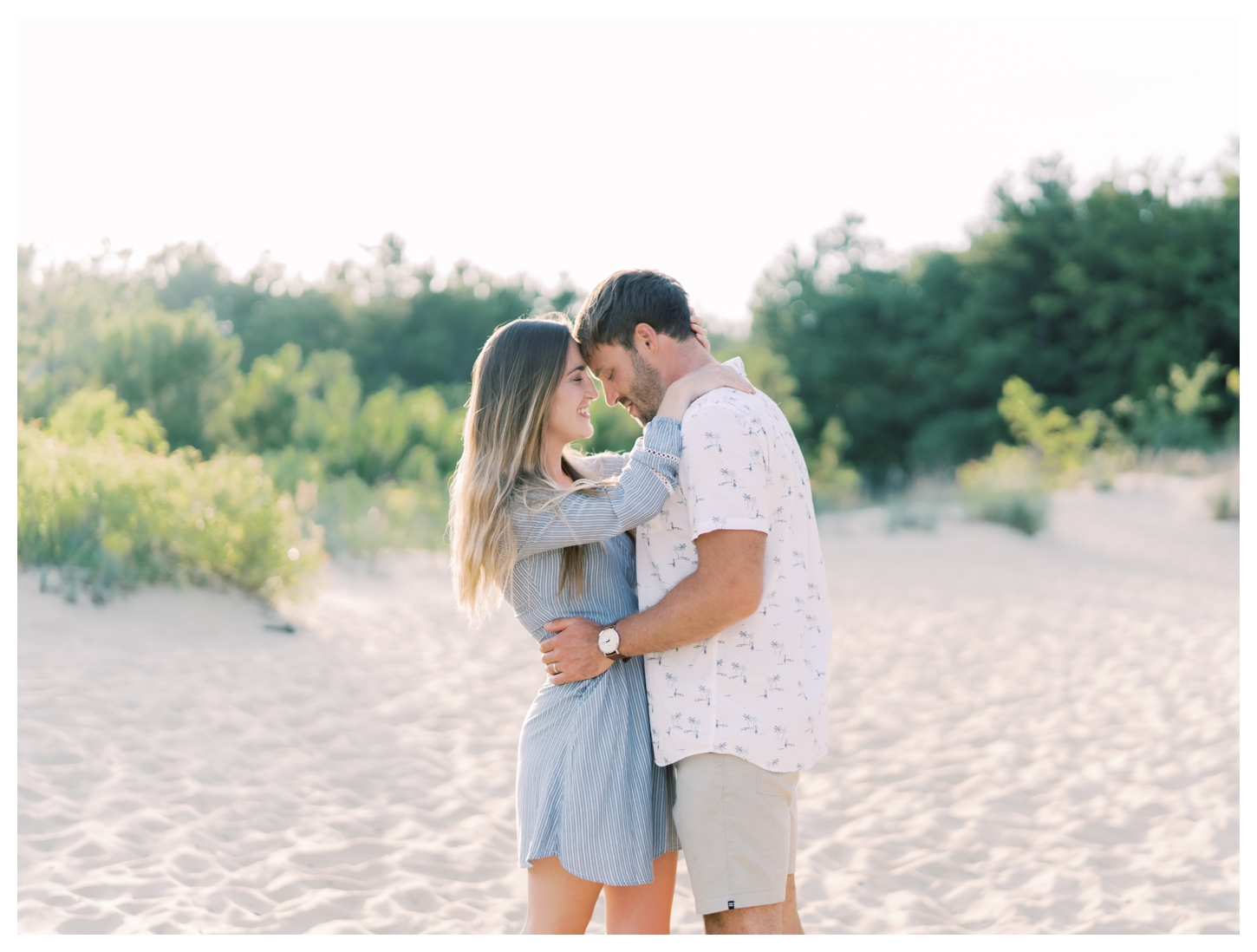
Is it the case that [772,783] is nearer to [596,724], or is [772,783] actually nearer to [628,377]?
[596,724]

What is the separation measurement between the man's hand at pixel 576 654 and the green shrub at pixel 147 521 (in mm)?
5861

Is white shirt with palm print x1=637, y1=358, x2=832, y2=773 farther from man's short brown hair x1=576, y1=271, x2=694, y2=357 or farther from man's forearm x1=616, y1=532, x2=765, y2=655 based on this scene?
man's short brown hair x1=576, y1=271, x2=694, y2=357

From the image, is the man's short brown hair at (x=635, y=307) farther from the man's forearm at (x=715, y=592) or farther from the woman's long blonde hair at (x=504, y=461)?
the man's forearm at (x=715, y=592)

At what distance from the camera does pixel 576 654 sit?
2.18 meters

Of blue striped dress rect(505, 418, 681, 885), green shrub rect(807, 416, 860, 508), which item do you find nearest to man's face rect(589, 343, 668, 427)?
blue striped dress rect(505, 418, 681, 885)

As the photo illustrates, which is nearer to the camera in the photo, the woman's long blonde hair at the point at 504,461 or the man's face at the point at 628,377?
the woman's long blonde hair at the point at 504,461

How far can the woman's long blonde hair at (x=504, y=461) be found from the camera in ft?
7.17

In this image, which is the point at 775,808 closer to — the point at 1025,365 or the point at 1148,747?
the point at 1148,747

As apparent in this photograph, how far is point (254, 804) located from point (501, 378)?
3.23 meters

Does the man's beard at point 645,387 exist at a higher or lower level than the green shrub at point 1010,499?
higher

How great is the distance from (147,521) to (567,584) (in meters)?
6.08

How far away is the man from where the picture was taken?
6.73 feet

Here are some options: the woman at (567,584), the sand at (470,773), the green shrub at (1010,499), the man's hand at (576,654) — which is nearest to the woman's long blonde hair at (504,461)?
the woman at (567,584)
